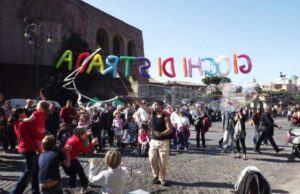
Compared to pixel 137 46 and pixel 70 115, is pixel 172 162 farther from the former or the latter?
pixel 137 46

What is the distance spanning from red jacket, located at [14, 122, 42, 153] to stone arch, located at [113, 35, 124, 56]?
47759 mm

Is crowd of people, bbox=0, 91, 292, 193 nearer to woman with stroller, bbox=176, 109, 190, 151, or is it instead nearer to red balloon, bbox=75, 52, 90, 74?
woman with stroller, bbox=176, 109, 190, 151

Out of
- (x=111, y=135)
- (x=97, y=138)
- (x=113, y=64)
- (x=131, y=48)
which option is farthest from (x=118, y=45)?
(x=97, y=138)

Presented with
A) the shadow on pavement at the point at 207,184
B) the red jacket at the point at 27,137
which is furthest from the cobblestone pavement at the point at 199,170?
the red jacket at the point at 27,137

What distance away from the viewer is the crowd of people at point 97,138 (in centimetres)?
598

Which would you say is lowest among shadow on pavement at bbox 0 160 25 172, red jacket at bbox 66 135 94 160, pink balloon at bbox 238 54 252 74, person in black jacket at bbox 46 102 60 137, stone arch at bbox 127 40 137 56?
shadow on pavement at bbox 0 160 25 172

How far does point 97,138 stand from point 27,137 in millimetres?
3733

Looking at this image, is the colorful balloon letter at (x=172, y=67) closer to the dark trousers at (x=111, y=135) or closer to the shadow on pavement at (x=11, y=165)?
the dark trousers at (x=111, y=135)

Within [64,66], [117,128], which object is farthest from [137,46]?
[117,128]

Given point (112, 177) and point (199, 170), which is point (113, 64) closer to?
point (199, 170)

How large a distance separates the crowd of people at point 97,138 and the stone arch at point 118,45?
3981 centimetres

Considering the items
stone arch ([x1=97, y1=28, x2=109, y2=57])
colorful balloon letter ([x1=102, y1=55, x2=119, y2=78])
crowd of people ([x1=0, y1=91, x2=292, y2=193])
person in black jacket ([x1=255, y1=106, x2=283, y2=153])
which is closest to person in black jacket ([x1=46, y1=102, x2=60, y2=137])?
crowd of people ([x1=0, y1=91, x2=292, y2=193])

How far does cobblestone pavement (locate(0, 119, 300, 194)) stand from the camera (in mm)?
8602

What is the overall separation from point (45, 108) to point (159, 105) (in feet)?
7.80
